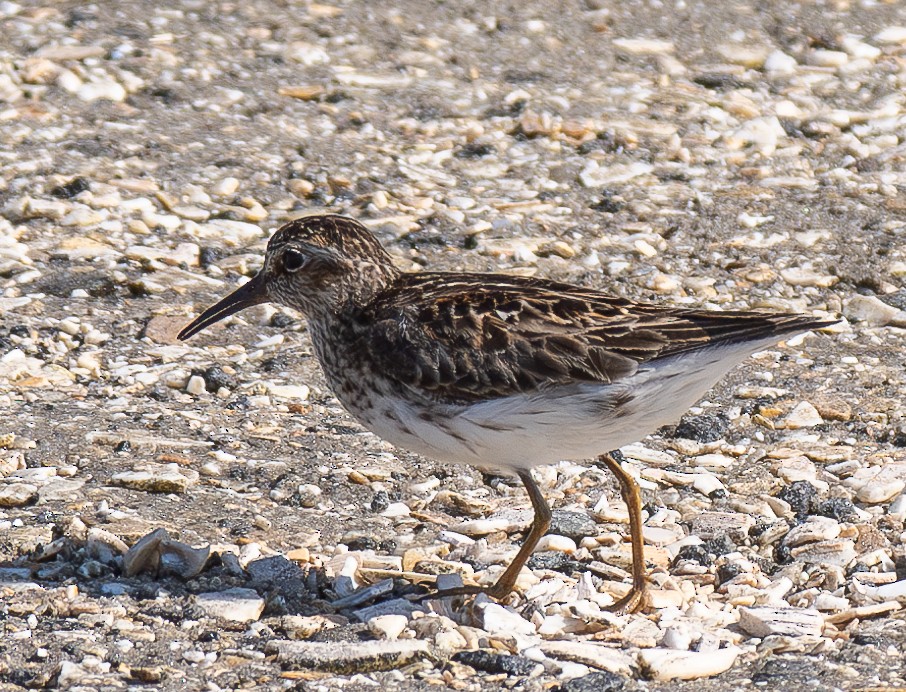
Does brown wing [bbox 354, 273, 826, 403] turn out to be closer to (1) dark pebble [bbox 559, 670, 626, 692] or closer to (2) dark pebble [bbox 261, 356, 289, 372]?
(1) dark pebble [bbox 559, 670, 626, 692]

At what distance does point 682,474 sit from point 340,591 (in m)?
2.11

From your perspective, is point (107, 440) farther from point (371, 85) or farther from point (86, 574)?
point (371, 85)

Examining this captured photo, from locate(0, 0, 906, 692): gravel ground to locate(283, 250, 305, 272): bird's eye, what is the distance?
41.2 inches

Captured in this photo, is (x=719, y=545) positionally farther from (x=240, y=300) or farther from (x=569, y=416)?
(x=240, y=300)

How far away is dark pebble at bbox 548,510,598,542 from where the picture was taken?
6.75 metres

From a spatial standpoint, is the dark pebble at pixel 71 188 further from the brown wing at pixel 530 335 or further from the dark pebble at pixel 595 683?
the dark pebble at pixel 595 683

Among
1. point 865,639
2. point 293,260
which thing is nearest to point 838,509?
point 865,639

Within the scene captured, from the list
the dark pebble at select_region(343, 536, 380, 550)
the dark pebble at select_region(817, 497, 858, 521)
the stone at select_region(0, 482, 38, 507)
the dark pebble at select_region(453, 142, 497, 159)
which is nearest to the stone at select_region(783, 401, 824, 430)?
the dark pebble at select_region(817, 497, 858, 521)

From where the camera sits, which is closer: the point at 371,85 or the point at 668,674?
the point at 668,674

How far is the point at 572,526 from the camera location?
6785mm

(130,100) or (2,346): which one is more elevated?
(130,100)

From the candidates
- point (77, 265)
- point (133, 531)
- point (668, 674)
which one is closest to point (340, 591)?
point (133, 531)

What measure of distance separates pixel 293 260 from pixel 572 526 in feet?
6.23

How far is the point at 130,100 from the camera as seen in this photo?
1090 centimetres
